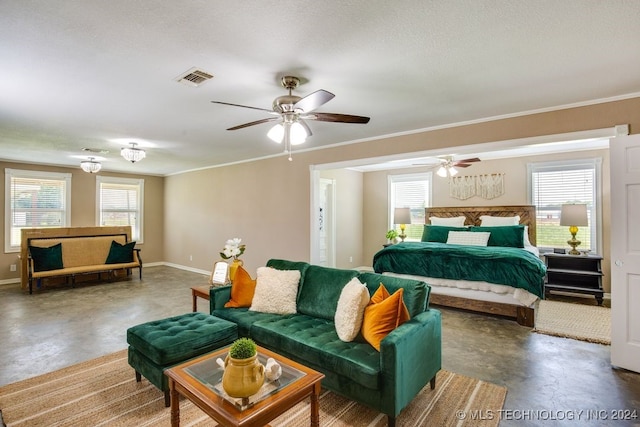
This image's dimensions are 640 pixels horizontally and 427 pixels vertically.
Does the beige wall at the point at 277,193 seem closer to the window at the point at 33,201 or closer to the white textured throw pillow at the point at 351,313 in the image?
the window at the point at 33,201

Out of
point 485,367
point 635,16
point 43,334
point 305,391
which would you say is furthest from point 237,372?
point 43,334

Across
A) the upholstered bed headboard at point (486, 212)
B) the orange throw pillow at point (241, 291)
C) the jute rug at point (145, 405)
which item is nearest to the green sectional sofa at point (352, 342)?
the orange throw pillow at point (241, 291)

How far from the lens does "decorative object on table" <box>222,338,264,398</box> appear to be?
1.56 metres

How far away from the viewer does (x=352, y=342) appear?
7.73 ft

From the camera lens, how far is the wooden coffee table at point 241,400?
1.52 m

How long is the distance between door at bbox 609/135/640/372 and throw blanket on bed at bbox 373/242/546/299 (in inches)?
38.4

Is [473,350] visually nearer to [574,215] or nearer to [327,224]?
[574,215]

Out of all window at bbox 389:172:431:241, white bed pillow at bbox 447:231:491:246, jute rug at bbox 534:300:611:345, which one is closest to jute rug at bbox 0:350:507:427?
jute rug at bbox 534:300:611:345

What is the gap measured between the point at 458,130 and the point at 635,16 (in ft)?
6.98

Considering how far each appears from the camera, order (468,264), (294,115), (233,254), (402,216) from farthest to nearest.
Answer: (402,216) < (468,264) < (233,254) < (294,115)

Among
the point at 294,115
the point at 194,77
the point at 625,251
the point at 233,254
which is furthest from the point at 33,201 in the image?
the point at 625,251

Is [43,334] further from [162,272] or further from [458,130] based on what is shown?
[458,130]

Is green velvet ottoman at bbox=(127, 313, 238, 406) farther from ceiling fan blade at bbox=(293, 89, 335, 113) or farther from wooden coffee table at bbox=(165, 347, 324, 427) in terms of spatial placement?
ceiling fan blade at bbox=(293, 89, 335, 113)

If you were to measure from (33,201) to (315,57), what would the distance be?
25.1 ft
